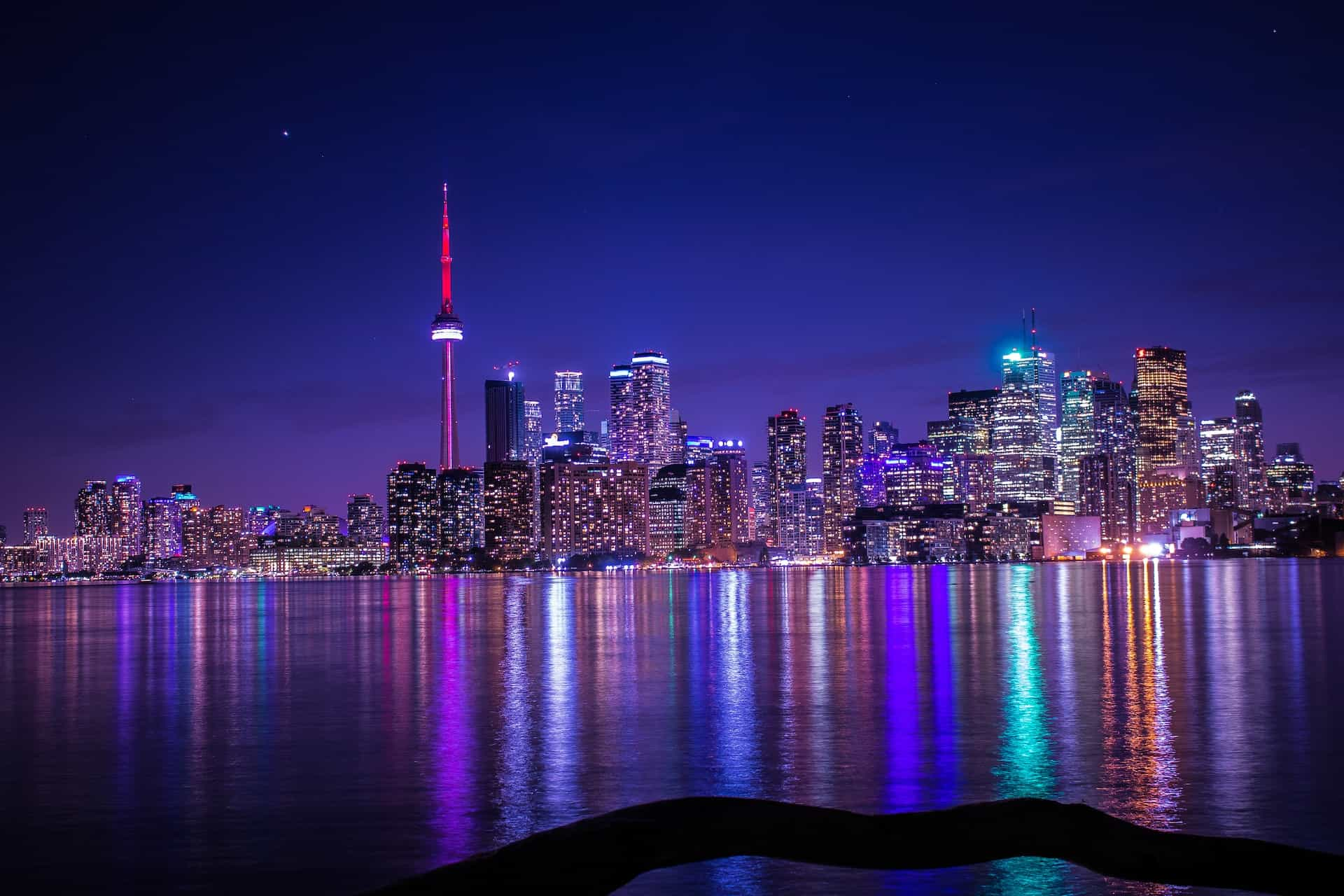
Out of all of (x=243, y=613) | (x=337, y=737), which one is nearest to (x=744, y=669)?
(x=337, y=737)

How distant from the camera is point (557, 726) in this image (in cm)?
2655

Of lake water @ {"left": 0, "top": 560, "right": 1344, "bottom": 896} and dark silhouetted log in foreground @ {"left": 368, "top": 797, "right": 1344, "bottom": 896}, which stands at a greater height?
dark silhouetted log in foreground @ {"left": 368, "top": 797, "right": 1344, "bottom": 896}

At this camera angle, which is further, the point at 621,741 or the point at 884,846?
the point at 621,741

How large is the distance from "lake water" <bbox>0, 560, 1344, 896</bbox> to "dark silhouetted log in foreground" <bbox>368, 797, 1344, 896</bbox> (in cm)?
646

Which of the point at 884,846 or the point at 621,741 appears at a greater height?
the point at 884,846

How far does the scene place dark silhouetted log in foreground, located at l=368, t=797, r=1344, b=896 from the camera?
6293 mm

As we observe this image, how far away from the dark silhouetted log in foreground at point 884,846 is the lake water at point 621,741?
6460mm

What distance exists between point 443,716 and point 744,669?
12.9 metres

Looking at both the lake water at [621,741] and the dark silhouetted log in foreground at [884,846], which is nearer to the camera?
the dark silhouetted log in foreground at [884,846]

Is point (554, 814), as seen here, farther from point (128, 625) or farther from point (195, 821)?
point (128, 625)

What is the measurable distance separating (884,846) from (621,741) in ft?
59.2

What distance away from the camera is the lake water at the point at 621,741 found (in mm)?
15570

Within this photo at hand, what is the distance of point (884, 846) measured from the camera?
6.70 metres

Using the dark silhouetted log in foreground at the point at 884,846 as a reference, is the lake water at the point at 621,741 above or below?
below
